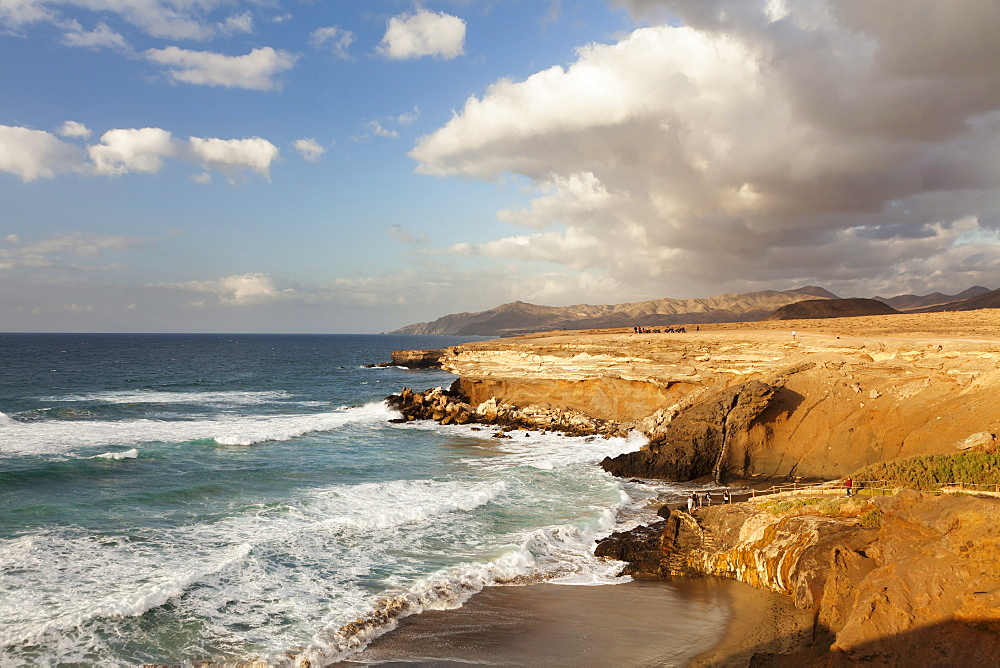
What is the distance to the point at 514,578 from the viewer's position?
1328 centimetres

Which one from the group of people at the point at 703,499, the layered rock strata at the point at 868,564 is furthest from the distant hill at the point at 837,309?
the layered rock strata at the point at 868,564

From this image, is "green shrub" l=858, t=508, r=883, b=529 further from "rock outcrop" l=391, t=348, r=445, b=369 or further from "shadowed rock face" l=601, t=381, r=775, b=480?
"rock outcrop" l=391, t=348, r=445, b=369

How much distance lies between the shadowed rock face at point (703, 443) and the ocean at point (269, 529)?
170 cm

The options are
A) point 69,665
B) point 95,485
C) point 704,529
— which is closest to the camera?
point 69,665

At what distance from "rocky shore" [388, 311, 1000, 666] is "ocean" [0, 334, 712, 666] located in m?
2.65

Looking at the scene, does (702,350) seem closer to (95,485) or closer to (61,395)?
(95,485)

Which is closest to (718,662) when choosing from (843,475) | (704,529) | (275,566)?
(704,529)

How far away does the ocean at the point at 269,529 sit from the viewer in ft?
35.0

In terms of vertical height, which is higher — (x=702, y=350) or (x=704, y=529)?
(x=702, y=350)

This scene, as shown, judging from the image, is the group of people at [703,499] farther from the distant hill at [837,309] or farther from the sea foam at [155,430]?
the distant hill at [837,309]

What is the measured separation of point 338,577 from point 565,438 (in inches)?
717

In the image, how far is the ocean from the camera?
35.0 ft

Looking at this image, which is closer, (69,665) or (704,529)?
(69,665)

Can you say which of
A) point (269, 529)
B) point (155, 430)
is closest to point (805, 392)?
point (269, 529)
